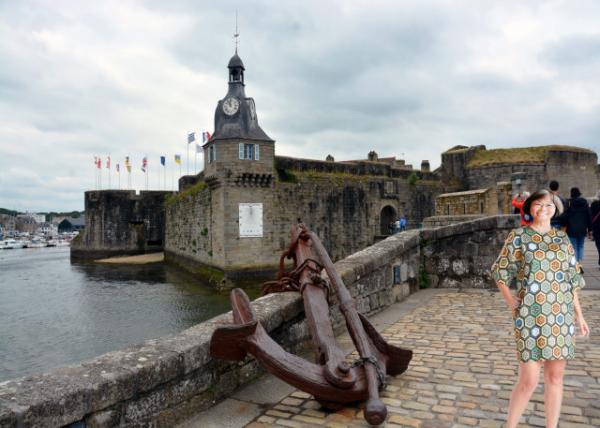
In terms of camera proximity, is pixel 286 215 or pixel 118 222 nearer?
pixel 286 215

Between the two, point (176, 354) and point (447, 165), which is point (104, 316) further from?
point (447, 165)

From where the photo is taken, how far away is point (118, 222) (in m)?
36.9

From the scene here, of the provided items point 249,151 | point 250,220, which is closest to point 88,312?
point 250,220

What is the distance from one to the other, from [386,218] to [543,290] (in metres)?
26.8

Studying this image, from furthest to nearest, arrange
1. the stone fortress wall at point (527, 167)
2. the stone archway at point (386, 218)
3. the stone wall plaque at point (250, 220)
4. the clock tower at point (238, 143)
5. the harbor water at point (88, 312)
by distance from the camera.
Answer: the stone fortress wall at point (527, 167), the stone archway at point (386, 218), the stone wall plaque at point (250, 220), the clock tower at point (238, 143), the harbor water at point (88, 312)

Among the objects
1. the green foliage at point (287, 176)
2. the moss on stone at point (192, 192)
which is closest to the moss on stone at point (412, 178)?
the green foliage at point (287, 176)

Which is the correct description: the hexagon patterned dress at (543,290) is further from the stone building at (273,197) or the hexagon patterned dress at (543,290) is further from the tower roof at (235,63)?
the tower roof at (235,63)

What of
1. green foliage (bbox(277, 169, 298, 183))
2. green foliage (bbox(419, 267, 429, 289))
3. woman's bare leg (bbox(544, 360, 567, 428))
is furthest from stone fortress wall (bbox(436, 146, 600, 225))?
woman's bare leg (bbox(544, 360, 567, 428))

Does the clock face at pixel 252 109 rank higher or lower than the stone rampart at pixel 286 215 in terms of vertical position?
higher

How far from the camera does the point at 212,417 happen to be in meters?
2.90

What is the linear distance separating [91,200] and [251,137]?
22.7 metres

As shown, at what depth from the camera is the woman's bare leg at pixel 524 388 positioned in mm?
2344

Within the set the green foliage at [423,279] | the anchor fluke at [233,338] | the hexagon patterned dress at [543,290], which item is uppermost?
the hexagon patterned dress at [543,290]

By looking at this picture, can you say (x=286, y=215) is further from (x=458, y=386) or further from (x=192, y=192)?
(x=458, y=386)
